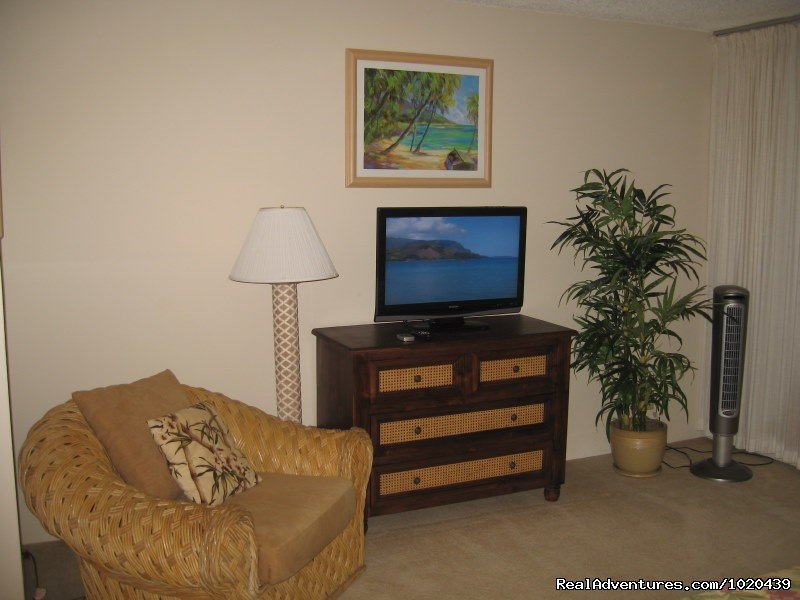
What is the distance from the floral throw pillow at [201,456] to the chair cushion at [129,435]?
0.04m

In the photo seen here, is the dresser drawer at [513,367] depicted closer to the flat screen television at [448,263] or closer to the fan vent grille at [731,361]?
→ the flat screen television at [448,263]

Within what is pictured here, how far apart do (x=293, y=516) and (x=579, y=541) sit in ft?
4.98

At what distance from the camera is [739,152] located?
4594mm

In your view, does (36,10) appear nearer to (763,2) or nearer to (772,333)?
(763,2)

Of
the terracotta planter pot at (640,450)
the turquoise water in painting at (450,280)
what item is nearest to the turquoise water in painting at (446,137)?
the turquoise water in painting at (450,280)

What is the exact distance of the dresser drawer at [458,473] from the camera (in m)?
3.53

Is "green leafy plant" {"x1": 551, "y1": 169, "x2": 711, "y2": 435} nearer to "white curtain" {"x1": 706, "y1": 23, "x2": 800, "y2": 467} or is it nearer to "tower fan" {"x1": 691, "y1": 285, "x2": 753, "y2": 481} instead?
"tower fan" {"x1": 691, "y1": 285, "x2": 753, "y2": 481}

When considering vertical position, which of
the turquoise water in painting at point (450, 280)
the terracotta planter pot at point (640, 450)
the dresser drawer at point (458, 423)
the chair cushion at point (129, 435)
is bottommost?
the terracotta planter pot at point (640, 450)

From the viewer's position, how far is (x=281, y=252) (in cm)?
321

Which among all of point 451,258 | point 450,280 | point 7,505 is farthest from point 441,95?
point 7,505

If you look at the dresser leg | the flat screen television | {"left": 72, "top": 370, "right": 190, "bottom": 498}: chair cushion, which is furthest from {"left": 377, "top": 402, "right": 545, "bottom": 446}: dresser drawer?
{"left": 72, "top": 370, "right": 190, "bottom": 498}: chair cushion

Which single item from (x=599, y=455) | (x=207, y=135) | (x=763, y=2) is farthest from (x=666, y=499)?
(x=207, y=135)

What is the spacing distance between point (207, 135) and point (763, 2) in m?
2.98

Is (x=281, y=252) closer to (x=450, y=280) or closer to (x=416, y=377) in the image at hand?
(x=416, y=377)
